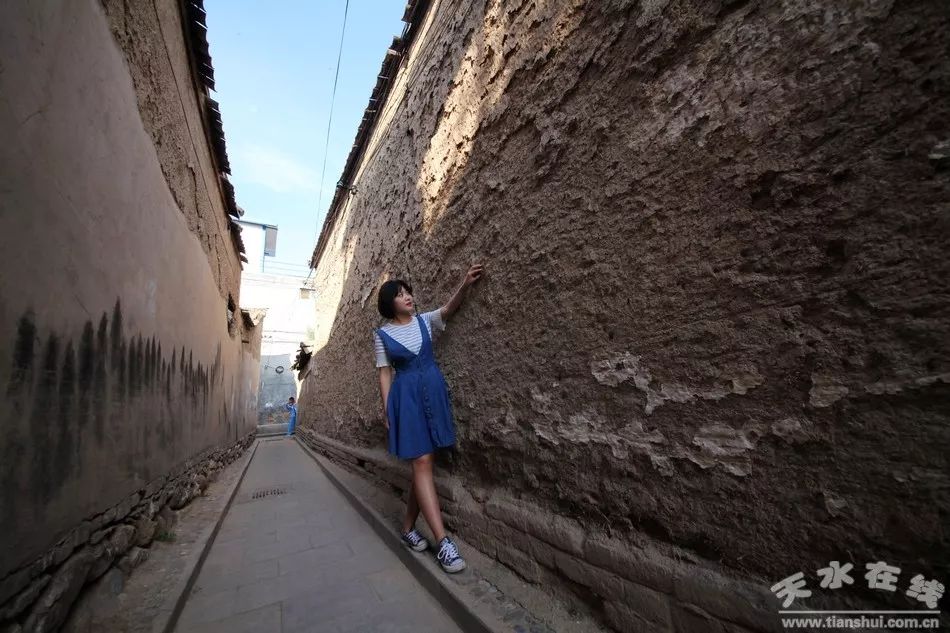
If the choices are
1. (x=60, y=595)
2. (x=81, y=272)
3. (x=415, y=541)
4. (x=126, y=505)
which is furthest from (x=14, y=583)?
(x=415, y=541)

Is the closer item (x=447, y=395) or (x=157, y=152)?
(x=447, y=395)

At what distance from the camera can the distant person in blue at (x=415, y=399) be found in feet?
7.58

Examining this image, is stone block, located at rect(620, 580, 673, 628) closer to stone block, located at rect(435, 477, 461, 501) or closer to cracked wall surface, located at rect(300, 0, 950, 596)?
cracked wall surface, located at rect(300, 0, 950, 596)

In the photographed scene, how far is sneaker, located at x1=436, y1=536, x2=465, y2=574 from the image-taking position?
208 cm

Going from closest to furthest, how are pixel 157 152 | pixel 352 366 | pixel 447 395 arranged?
pixel 447 395, pixel 157 152, pixel 352 366

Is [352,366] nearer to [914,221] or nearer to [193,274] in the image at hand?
[193,274]

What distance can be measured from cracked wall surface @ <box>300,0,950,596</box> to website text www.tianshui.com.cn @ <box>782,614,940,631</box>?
101mm

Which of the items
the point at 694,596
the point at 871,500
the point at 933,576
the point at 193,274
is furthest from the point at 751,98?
the point at 193,274

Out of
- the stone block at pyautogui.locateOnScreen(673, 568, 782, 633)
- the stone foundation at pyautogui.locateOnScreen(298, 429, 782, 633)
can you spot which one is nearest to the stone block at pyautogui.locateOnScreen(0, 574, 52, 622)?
the stone foundation at pyautogui.locateOnScreen(298, 429, 782, 633)

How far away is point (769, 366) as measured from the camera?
1148 mm

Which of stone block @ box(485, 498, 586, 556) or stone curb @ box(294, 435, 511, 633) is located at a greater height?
stone block @ box(485, 498, 586, 556)

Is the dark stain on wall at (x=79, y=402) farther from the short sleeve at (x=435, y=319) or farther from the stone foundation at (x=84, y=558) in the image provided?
the short sleeve at (x=435, y=319)

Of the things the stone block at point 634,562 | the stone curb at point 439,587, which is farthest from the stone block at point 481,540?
the stone block at point 634,562

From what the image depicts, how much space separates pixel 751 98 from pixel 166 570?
359cm
